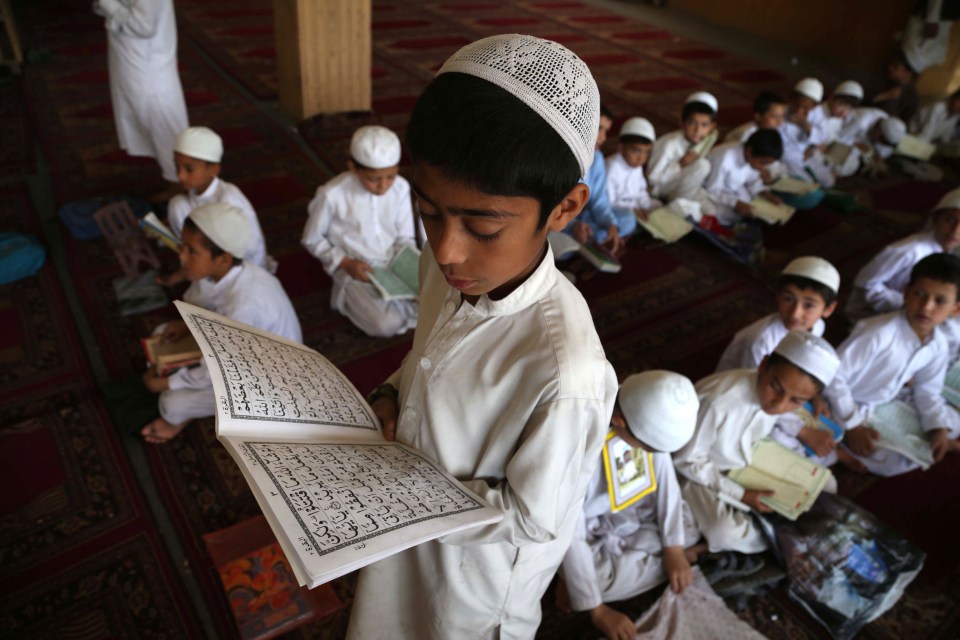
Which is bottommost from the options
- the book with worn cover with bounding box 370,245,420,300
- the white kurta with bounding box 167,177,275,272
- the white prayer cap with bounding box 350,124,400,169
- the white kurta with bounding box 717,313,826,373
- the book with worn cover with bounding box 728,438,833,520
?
the book with worn cover with bounding box 728,438,833,520

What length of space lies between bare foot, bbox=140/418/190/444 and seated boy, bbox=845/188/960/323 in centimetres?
353

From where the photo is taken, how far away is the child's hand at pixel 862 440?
2.54 meters

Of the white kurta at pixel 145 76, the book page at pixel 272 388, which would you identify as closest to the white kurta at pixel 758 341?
the book page at pixel 272 388

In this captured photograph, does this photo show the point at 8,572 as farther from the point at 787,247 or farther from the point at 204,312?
the point at 787,247

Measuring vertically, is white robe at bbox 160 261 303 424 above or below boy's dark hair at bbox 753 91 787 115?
below

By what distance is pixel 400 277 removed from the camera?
2.96 meters

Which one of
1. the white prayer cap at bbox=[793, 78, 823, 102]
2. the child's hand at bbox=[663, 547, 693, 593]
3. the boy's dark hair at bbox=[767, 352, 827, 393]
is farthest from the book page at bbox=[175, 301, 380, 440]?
the white prayer cap at bbox=[793, 78, 823, 102]

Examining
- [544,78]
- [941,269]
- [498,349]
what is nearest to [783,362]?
[941,269]

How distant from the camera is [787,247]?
4.23 m

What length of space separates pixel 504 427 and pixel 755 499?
156cm

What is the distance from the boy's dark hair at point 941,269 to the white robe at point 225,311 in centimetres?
263

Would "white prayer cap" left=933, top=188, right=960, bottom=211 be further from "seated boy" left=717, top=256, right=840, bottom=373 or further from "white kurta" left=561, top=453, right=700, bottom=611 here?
"white kurta" left=561, top=453, right=700, bottom=611

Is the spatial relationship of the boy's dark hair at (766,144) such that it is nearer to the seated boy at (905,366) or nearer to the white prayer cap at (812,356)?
the seated boy at (905,366)

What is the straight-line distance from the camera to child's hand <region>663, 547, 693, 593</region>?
1.91 meters
